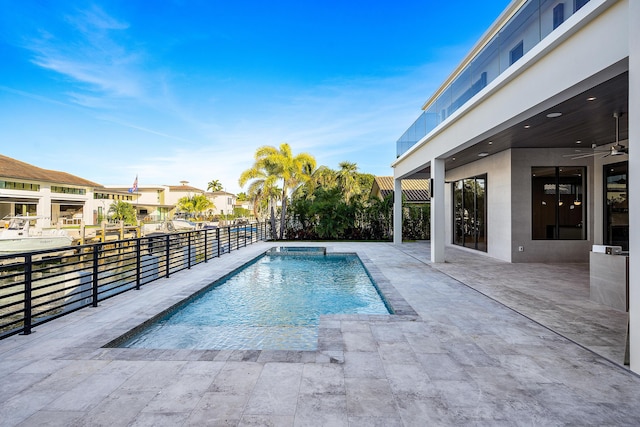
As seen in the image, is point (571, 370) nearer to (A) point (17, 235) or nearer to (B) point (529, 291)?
(B) point (529, 291)

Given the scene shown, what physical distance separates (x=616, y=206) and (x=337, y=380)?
9106mm

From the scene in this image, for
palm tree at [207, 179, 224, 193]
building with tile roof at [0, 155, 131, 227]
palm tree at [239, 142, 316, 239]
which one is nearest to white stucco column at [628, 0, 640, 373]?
palm tree at [239, 142, 316, 239]

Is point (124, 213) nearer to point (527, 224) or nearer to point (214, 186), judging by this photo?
point (214, 186)

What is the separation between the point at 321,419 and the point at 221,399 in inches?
29.6

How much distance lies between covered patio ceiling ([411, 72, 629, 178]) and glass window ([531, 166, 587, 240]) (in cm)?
68

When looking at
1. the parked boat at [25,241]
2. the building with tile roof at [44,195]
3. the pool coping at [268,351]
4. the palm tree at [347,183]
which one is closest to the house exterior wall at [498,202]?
the pool coping at [268,351]

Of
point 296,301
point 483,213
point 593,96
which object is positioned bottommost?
point 296,301

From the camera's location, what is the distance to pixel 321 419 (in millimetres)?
2010

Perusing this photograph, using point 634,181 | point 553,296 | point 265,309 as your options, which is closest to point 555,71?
point 634,181

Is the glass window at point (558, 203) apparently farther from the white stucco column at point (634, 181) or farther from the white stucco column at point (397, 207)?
the white stucco column at point (634, 181)

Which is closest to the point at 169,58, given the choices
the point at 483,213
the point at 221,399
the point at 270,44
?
the point at 270,44

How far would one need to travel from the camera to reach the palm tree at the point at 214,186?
224ft

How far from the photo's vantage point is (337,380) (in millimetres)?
2508

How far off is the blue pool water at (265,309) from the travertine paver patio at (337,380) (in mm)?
447
